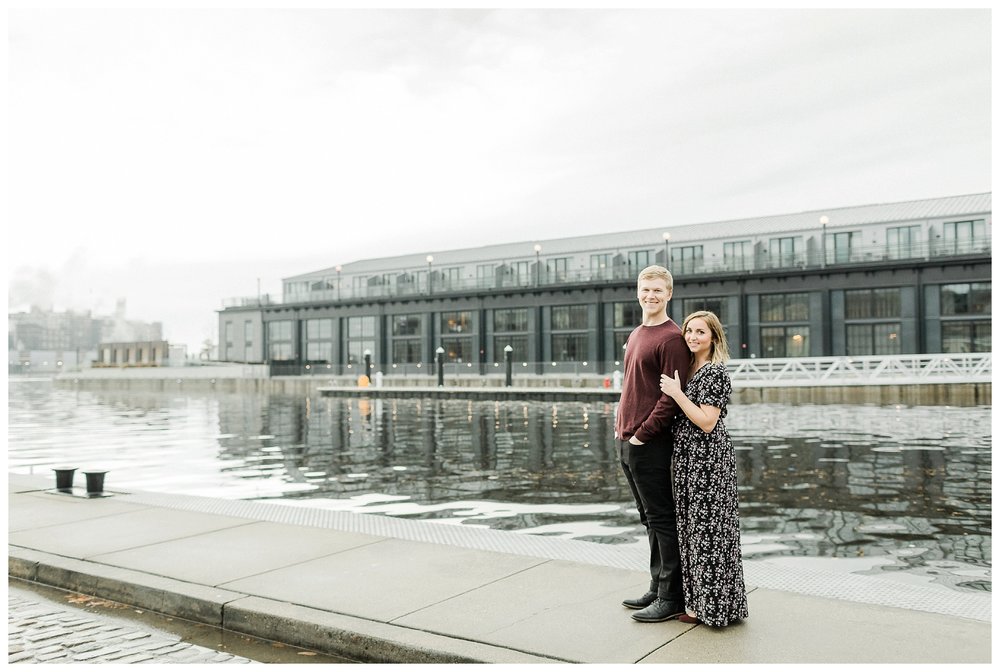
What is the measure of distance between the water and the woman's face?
11.1 feet

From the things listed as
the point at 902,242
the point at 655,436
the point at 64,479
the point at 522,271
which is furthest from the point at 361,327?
the point at 655,436

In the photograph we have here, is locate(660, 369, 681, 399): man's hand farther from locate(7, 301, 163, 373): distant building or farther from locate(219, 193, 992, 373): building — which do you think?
locate(7, 301, 163, 373): distant building

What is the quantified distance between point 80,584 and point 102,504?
338 centimetres

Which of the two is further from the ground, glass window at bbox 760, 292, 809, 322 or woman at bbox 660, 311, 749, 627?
glass window at bbox 760, 292, 809, 322

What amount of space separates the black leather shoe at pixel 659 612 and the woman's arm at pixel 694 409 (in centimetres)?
111

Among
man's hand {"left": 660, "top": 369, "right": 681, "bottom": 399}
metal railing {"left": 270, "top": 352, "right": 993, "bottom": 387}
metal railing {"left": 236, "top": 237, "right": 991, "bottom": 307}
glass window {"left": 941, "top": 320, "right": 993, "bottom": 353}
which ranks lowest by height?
metal railing {"left": 270, "top": 352, "right": 993, "bottom": 387}

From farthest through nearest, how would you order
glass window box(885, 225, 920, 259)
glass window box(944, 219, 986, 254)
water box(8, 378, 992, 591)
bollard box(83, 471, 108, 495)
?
1. glass window box(885, 225, 920, 259)
2. glass window box(944, 219, 986, 254)
3. bollard box(83, 471, 108, 495)
4. water box(8, 378, 992, 591)

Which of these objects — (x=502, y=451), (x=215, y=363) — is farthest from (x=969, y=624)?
(x=215, y=363)

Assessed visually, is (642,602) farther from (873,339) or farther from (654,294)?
(873,339)

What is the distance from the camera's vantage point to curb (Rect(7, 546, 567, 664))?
4.61m

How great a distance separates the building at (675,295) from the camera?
5559 cm

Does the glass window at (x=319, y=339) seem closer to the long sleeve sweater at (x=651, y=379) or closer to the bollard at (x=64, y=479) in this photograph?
the bollard at (x=64, y=479)

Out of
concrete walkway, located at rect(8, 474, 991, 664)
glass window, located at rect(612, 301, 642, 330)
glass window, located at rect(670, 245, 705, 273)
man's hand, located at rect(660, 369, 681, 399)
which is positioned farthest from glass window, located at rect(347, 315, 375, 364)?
man's hand, located at rect(660, 369, 681, 399)

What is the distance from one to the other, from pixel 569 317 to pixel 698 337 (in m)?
64.3
